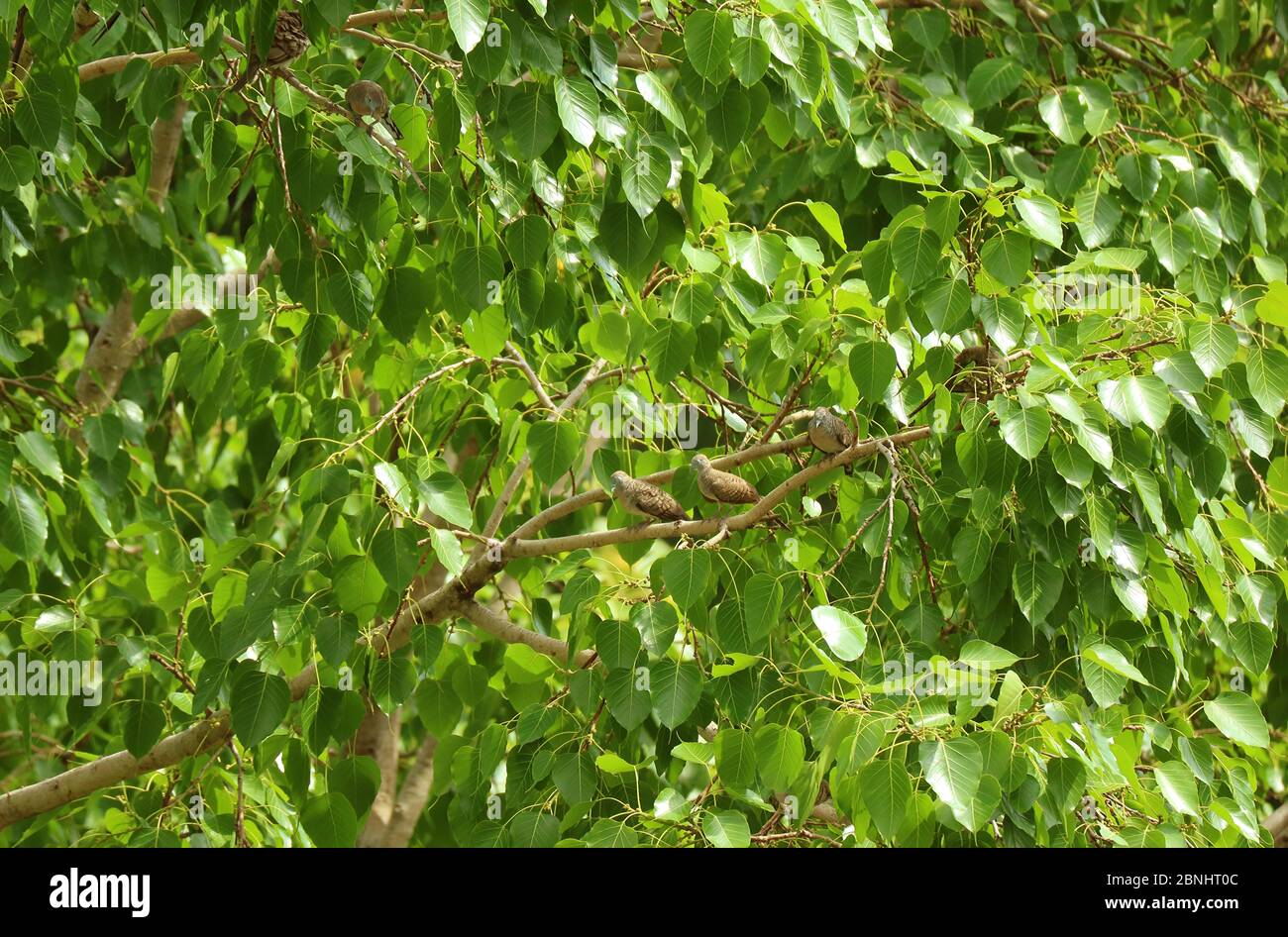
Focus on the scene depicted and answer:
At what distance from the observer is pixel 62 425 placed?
4.46 meters

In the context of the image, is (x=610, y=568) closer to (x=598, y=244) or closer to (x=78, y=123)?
(x=598, y=244)

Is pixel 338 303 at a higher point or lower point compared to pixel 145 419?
higher

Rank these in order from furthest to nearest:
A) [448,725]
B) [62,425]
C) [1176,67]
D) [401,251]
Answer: [62,425] → [1176,67] → [448,725] → [401,251]

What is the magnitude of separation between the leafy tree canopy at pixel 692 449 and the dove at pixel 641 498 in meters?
0.08

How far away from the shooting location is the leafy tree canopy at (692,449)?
8.16 feet

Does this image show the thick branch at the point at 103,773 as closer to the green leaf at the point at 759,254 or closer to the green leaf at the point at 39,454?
the green leaf at the point at 39,454

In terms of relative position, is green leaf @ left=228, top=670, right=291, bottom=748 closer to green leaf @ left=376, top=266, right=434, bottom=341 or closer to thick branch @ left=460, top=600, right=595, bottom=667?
thick branch @ left=460, top=600, right=595, bottom=667

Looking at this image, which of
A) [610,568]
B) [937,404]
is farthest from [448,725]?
[937,404]

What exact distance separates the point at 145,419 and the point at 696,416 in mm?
2151

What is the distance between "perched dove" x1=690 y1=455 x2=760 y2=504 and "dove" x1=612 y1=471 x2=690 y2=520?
0.08 meters

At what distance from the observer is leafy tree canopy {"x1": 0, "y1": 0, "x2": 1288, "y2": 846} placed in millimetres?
2486

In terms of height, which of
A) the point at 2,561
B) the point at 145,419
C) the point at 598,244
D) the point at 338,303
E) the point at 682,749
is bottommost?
the point at 145,419

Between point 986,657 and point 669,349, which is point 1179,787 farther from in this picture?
point 669,349

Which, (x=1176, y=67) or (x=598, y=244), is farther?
(x=1176, y=67)
